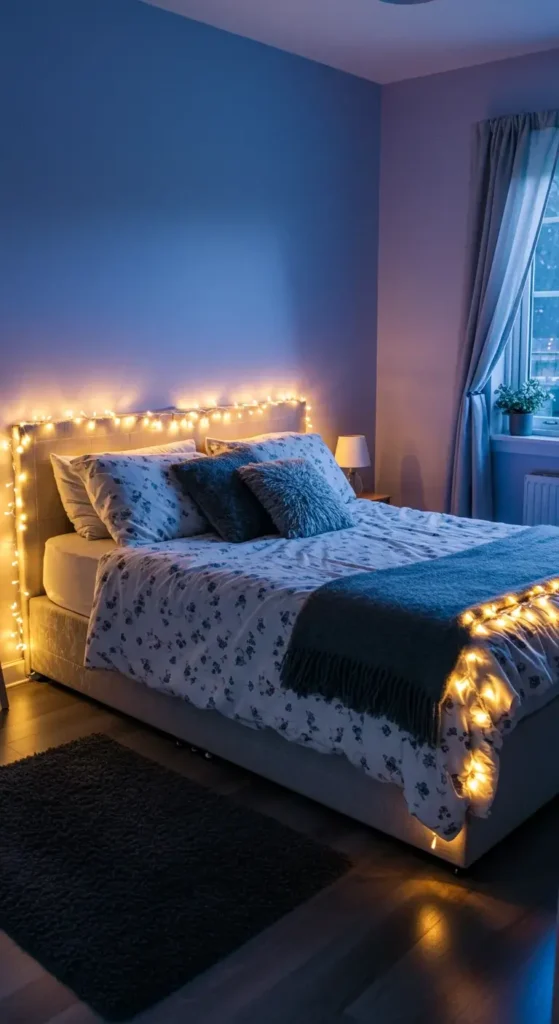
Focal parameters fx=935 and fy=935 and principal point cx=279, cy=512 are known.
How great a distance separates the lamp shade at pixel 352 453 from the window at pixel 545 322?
918 mm

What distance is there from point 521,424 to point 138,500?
219cm

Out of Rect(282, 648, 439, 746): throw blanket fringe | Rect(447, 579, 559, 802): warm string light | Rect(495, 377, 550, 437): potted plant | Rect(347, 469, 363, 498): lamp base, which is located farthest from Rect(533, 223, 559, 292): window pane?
Rect(282, 648, 439, 746): throw blanket fringe

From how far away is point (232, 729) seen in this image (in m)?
2.99

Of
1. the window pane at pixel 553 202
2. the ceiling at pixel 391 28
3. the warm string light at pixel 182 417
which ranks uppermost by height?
the ceiling at pixel 391 28

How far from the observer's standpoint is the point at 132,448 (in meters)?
3.99

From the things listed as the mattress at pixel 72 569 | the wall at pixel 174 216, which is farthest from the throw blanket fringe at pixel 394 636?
the wall at pixel 174 216

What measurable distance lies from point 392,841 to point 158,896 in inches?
26.5

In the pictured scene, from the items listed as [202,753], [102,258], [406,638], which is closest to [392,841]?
[406,638]

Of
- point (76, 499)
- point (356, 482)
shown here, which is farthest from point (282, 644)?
point (356, 482)

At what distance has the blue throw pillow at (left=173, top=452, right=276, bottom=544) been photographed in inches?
143

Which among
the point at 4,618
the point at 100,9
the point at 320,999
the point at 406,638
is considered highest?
the point at 100,9

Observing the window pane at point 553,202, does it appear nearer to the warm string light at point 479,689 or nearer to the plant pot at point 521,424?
the plant pot at point 521,424

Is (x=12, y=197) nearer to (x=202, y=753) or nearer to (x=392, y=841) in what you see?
(x=202, y=753)

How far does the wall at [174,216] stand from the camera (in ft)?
11.8
